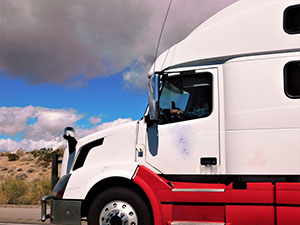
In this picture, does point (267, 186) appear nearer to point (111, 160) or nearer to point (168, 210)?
point (168, 210)

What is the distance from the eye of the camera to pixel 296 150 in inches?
232

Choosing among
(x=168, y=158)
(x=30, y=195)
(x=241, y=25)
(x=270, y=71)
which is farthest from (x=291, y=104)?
(x=30, y=195)

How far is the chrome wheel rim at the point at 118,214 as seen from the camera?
6328 mm

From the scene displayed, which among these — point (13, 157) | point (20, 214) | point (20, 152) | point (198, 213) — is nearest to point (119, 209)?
point (198, 213)

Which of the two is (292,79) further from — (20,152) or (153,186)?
(20,152)

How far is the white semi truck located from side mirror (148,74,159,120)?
16 mm

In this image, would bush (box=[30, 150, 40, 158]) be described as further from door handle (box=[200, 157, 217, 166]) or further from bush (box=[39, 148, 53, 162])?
door handle (box=[200, 157, 217, 166])

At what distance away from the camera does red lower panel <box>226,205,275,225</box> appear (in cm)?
593

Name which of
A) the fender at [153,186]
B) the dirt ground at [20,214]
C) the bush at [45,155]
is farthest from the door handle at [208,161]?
the bush at [45,155]

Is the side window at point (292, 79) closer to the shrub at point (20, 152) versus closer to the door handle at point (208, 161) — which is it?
the door handle at point (208, 161)

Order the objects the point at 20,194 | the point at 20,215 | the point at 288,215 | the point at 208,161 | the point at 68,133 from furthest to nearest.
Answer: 1. the point at 20,194
2. the point at 20,215
3. the point at 68,133
4. the point at 208,161
5. the point at 288,215

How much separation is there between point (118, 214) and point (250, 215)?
2.01 metres

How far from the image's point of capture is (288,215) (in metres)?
5.84

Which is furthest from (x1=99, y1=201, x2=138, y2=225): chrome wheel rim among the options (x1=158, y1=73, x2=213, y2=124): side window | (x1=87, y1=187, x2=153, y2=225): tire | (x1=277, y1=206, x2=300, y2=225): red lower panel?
(x1=277, y1=206, x2=300, y2=225): red lower panel
